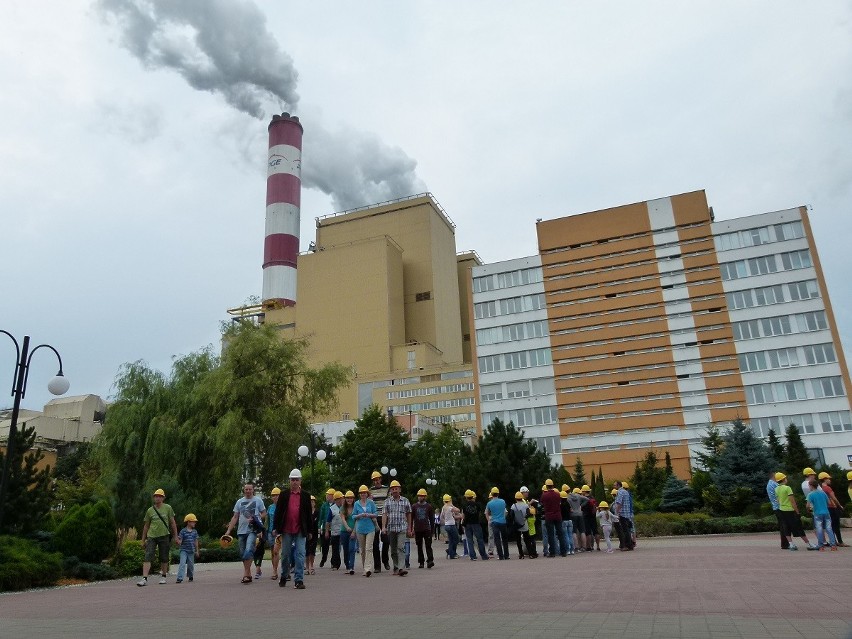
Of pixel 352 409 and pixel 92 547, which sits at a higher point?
pixel 352 409

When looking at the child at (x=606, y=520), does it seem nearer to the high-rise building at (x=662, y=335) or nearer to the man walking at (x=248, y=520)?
the man walking at (x=248, y=520)

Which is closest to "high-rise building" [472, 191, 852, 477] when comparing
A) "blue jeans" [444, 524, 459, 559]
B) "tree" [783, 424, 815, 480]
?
"tree" [783, 424, 815, 480]

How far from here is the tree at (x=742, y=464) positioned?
32000mm

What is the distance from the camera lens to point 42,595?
11.1m

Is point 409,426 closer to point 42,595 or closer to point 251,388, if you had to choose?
point 251,388

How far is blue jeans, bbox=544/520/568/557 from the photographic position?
17.5m

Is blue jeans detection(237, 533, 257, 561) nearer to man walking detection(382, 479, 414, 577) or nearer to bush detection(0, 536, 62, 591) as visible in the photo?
man walking detection(382, 479, 414, 577)

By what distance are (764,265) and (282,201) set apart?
58.7m

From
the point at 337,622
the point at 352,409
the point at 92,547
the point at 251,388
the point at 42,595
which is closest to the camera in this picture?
the point at 337,622

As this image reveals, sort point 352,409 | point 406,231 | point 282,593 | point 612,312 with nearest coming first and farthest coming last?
point 282,593 → point 612,312 → point 352,409 → point 406,231

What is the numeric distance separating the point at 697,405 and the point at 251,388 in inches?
1884

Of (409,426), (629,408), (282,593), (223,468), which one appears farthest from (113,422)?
(629,408)

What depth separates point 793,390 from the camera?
61.9 meters

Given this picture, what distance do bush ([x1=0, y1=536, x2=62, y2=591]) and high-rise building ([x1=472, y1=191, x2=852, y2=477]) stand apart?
186ft
